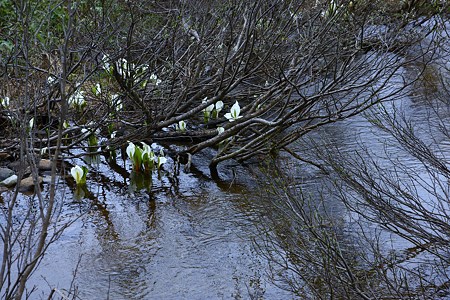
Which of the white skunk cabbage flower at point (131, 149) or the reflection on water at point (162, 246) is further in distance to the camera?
the white skunk cabbage flower at point (131, 149)

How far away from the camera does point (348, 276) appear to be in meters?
3.29

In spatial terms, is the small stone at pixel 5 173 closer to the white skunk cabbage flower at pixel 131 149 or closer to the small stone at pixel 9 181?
the small stone at pixel 9 181

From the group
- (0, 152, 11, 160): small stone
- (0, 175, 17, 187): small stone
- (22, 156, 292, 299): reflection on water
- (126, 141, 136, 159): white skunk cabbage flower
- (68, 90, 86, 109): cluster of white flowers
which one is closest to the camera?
(22, 156, 292, 299): reflection on water

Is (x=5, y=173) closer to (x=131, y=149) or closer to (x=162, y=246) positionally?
(x=131, y=149)

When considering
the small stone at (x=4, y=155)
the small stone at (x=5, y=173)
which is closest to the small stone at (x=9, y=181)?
the small stone at (x=5, y=173)

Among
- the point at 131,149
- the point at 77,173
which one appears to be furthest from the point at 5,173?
the point at 131,149

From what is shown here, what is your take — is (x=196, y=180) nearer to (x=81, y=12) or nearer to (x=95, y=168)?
(x=95, y=168)

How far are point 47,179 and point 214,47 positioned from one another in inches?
88.9

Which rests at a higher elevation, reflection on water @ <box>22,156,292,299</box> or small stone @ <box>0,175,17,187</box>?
small stone @ <box>0,175,17,187</box>

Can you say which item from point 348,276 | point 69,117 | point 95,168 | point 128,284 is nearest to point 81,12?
point 69,117

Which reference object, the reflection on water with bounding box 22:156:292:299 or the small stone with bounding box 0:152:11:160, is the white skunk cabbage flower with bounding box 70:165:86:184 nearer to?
the reflection on water with bounding box 22:156:292:299

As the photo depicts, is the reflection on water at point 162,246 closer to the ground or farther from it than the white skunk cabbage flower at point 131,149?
closer to the ground

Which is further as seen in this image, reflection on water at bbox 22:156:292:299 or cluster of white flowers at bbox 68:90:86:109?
cluster of white flowers at bbox 68:90:86:109

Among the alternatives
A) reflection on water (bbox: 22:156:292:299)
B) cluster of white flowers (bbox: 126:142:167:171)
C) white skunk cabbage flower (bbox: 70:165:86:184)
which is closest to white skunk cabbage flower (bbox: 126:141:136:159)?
cluster of white flowers (bbox: 126:142:167:171)
